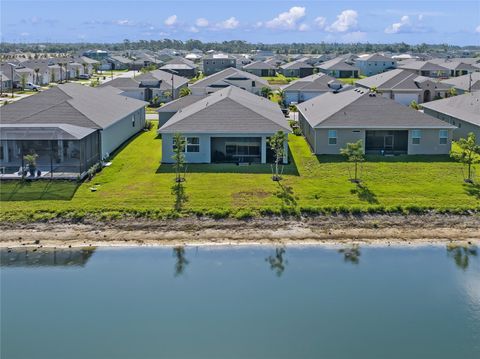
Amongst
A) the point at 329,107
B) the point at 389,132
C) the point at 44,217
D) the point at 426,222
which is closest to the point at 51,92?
the point at 44,217

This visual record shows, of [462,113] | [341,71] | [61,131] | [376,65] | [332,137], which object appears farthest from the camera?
[376,65]

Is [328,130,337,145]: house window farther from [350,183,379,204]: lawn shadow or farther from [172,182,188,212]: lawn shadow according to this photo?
[172,182,188,212]: lawn shadow

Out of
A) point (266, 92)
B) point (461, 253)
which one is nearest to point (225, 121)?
point (461, 253)

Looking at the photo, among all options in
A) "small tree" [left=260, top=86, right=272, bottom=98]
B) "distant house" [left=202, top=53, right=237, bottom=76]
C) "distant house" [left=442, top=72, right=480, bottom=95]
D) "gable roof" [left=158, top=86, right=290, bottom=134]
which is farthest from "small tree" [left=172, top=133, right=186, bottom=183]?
"distant house" [left=202, top=53, right=237, bottom=76]

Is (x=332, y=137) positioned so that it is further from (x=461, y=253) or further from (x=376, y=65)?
(x=376, y=65)

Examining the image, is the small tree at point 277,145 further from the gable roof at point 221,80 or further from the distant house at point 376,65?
the distant house at point 376,65

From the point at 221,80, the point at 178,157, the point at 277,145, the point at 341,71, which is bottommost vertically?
the point at 178,157
